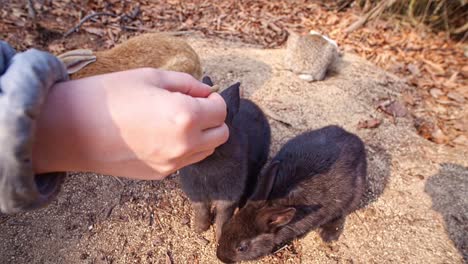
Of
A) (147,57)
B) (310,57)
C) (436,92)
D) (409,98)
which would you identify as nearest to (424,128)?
(409,98)

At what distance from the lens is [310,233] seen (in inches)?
139

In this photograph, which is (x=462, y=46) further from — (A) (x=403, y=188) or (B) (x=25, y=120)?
(B) (x=25, y=120)

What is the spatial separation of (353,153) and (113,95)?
2584 millimetres

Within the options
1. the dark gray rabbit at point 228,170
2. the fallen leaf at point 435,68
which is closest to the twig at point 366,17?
the fallen leaf at point 435,68

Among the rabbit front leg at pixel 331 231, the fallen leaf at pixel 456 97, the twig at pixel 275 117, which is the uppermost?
the twig at pixel 275 117

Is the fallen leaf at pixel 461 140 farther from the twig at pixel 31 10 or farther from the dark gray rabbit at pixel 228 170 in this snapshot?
the twig at pixel 31 10

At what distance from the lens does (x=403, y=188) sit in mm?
3904

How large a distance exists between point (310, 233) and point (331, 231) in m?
0.21

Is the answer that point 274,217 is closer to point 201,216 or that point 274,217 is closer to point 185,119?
point 201,216

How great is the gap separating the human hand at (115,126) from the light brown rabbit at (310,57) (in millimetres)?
3907

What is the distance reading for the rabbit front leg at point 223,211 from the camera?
3.12m

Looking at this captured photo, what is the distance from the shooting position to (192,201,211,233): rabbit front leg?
3.17 meters

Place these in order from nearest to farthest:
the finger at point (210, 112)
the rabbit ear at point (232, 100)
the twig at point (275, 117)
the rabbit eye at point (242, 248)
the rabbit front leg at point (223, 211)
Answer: the finger at point (210, 112), the rabbit ear at point (232, 100), the rabbit eye at point (242, 248), the rabbit front leg at point (223, 211), the twig at point (275, 117)

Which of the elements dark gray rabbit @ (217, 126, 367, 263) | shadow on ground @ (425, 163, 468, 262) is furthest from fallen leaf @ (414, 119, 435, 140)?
dark gray rabbit @ (217, 126, 367, 263)
